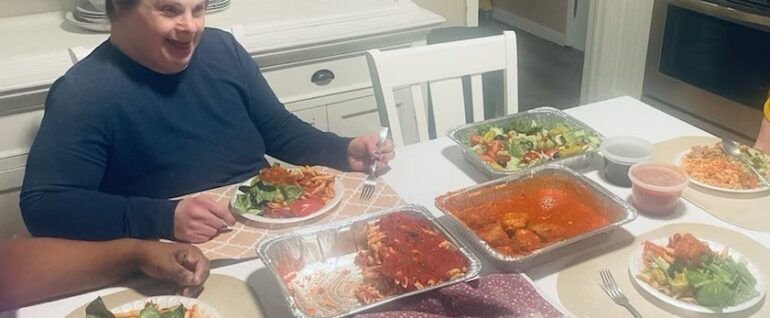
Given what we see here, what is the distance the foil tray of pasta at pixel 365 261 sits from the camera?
1000mm

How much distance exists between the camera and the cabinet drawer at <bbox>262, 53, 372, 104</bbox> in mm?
2141

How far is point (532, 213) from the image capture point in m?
1.21

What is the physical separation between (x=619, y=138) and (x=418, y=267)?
2.04 feet

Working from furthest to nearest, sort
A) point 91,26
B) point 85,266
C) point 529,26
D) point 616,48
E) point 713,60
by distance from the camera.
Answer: point 529,26, point 616,48, point 713,60, point 91,26, point 85,266

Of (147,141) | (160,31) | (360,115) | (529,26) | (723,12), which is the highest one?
(160,31)

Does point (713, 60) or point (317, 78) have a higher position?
point (317, 78)

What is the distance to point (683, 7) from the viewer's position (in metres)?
2.77

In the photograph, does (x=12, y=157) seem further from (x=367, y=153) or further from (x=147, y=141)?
(x=367, y=153)

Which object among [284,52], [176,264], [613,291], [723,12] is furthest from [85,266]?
[723,12]

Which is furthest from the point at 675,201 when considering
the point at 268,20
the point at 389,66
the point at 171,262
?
the point at 268,20

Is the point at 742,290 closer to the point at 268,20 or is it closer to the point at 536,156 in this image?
the point at 536,156

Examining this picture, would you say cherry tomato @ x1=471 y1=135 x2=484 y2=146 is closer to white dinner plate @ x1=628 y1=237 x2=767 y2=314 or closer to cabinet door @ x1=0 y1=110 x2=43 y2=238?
white dinner plate @ x1=628 y1=237 x2=767 y2=314

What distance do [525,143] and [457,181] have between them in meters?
0.18

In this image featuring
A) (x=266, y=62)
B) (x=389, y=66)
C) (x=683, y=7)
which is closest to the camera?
(x=389, y=66)
